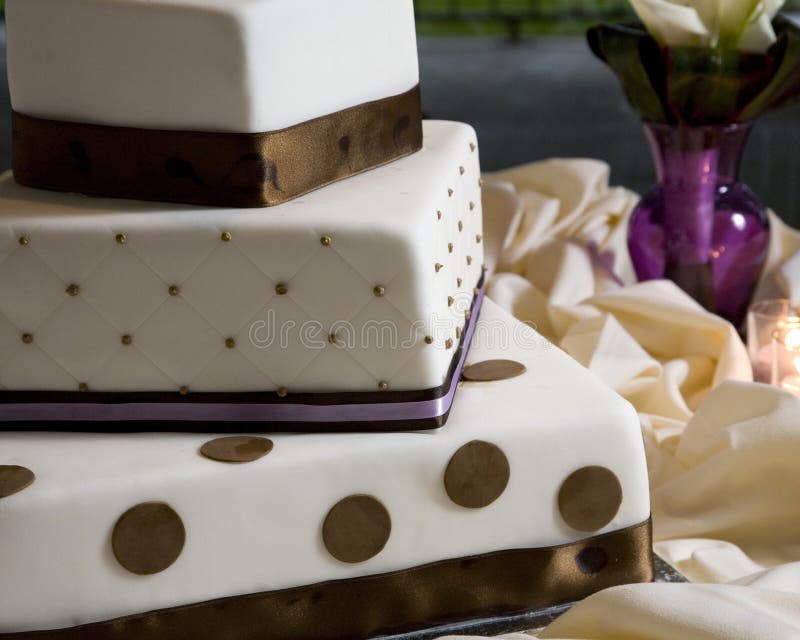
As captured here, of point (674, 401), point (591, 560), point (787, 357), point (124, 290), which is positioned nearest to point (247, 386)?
point (124, 290)

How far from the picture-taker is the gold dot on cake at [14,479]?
3.07 ft

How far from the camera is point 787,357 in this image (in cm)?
148

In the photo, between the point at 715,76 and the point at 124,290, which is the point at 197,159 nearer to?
the point at 124,290

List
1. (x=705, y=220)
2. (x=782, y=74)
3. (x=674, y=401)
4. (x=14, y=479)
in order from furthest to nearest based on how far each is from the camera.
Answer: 1. (x=705, y=220)
2. (x=782, y=74)
3. (x=674, y=401)
4. (x=14, y=479)

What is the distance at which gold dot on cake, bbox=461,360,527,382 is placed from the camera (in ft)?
3.68

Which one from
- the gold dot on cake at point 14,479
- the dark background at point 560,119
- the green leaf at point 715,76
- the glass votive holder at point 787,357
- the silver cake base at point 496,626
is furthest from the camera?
the dark background at point 560,119

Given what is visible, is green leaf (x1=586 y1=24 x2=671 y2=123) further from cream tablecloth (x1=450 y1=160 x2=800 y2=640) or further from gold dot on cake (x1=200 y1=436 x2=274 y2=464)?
gold dot on cake (x1=200 y1=436 x2=274 y2=464)

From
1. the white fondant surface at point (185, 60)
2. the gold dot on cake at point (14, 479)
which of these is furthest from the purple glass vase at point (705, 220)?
the gold dot on cake at point (14, 479)

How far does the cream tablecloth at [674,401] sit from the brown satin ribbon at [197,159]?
486 millimetres

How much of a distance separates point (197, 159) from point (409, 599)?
0.47 metres

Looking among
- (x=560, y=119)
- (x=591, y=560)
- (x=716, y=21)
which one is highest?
(x=716, y=21)

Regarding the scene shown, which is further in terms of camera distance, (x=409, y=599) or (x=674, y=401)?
(x=674, y=401)

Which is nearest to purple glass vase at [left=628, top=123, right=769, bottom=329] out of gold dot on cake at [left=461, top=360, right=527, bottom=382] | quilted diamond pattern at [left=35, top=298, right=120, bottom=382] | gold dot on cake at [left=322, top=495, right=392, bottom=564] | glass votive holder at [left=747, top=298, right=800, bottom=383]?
glass votive holder at [left=747, top=298, right=800, bottom=383]

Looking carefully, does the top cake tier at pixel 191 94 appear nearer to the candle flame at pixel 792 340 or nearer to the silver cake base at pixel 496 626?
the silver cake base at pixel 496 626
